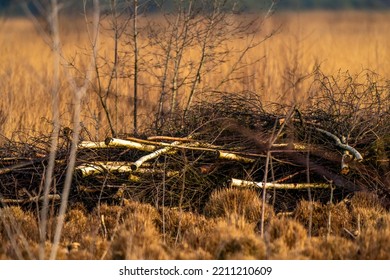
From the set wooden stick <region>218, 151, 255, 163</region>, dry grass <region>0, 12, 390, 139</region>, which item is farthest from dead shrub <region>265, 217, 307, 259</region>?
dry grass <region>0, 12, 390, 139</region>

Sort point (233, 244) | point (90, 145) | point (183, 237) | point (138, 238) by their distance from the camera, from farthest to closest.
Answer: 1. point (90, 145)
2. point (183, 237)
3. point (138, 238)
4. point (233, 244)

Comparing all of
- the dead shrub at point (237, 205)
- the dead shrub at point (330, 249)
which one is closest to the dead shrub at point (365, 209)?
the dead shrub at point (330, 249)

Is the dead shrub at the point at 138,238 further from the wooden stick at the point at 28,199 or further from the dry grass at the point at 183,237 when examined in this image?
the wooden stick at the point at 28,199

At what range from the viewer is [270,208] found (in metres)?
4.96

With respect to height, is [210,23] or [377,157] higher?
[210,23]

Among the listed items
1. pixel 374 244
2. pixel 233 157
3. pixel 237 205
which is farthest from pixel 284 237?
pixel 233 157

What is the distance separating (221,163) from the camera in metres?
5.38

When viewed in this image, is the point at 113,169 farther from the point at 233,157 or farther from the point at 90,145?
the point at 233,157

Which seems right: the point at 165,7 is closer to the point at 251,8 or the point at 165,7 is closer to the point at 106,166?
the point at 251,8

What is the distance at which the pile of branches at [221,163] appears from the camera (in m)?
5.25

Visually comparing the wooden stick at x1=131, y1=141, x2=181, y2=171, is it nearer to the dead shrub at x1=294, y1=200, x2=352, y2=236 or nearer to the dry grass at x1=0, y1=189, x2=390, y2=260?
the dry grass at x1=0, y1=189, x2=390, y2=260

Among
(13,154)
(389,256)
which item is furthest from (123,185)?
(389,256)

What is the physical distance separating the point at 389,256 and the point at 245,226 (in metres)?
0.85

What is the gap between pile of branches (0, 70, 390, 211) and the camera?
5246 mm
